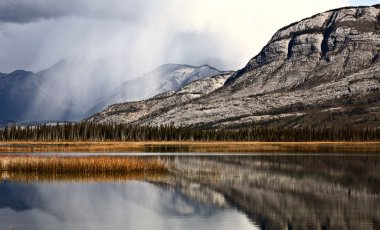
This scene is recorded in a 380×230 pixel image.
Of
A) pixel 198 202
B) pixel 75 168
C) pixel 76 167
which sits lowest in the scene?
pixel 198 202

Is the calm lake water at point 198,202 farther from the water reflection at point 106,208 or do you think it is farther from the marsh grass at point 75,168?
the marsh grass at point 75,168

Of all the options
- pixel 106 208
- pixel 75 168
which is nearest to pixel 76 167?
pixel 75 168

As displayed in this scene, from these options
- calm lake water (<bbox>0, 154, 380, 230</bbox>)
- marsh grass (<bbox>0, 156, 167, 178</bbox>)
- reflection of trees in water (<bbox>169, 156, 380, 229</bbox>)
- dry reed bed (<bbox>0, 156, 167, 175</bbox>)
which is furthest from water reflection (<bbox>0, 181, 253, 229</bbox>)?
dry reed bed (<bbox>0, 156, 167, 175</bbox>)

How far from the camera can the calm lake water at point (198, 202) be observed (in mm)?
43906

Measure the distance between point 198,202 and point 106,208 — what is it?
868 cm

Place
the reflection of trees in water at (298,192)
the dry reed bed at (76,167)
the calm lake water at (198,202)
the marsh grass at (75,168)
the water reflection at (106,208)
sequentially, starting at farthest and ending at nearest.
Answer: the dry reed bed at (76,167) → the marsh grass at (75,168) → the reflection of trees in water at (298,192) → the calm lake water at (198,202) → the water reflection at (106,208)

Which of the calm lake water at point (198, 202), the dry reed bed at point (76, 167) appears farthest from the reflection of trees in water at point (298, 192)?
the dry reed bed at point (76, 167)

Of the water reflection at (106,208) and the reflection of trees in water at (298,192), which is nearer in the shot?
the water reflection at (106,208)

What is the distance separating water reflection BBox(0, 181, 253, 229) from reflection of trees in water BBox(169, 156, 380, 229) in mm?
3593

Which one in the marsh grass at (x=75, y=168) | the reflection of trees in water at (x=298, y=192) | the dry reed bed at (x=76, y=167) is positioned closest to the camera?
the reflection of trees in water at (x=298, y=192)

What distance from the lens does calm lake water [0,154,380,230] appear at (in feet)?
144

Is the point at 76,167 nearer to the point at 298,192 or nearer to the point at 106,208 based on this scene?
the point at 106,208

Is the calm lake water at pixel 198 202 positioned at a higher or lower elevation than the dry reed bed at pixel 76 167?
lower

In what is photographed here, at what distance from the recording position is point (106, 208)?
51.5 metres
